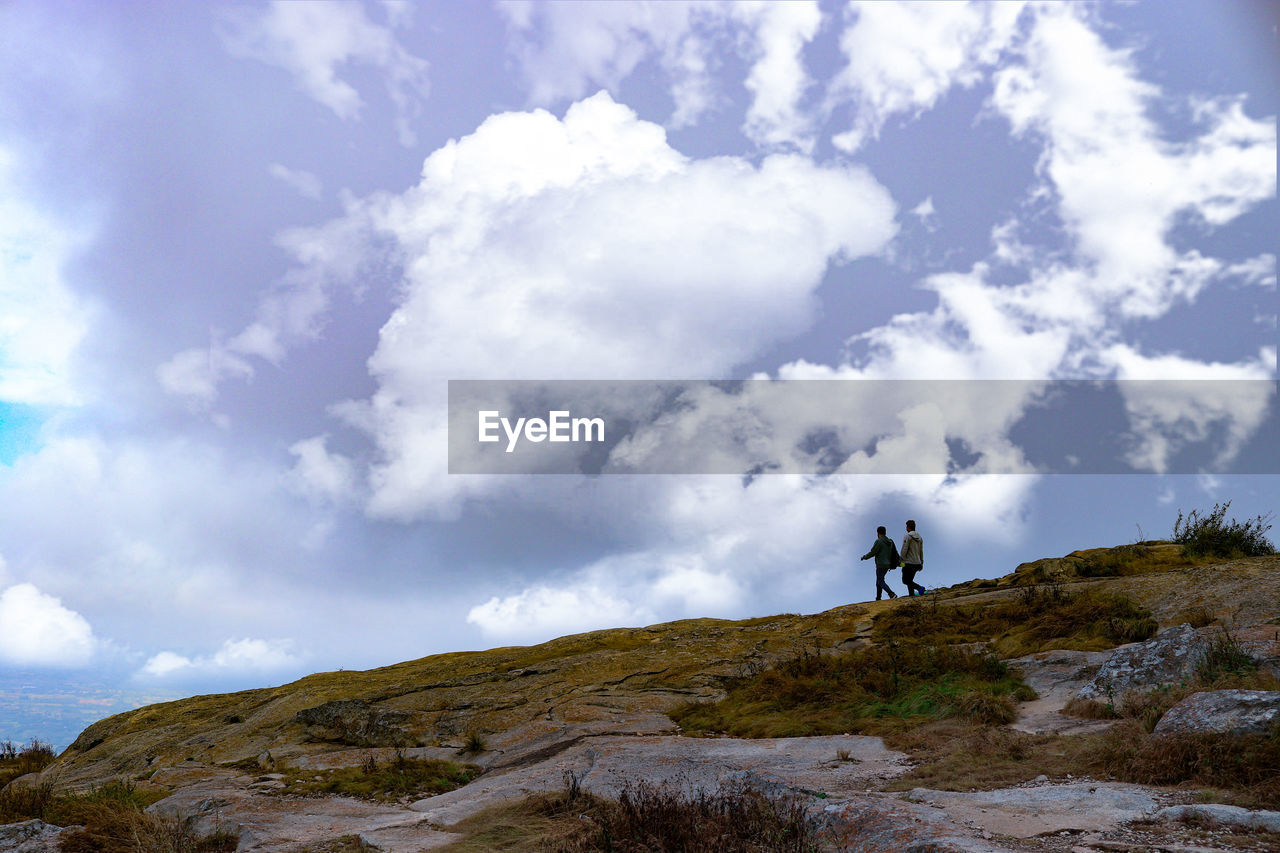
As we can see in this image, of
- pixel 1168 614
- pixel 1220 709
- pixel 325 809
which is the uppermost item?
pixel 1168 614

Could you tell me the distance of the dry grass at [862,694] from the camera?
11539 millimetres

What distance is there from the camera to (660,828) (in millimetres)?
6488

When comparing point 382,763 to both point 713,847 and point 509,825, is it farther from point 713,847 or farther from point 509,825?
point 713,847

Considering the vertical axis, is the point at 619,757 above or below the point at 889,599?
below

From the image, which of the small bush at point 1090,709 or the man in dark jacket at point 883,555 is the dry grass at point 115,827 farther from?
the man in dark jacket at point 883,555

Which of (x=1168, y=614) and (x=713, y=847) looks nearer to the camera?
(x=713, y=847)

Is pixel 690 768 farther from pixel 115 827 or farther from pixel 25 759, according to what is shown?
pixel 25 759

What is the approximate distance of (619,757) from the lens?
10539mm

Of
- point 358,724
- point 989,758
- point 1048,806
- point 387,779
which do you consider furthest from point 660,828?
point 358,724

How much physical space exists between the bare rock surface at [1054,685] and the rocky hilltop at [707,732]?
0.04 meters

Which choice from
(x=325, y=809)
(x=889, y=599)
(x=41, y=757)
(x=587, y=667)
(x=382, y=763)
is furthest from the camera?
(x=41, y=757)

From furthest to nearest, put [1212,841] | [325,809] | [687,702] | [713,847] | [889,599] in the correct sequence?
1. [889,599]
2. [687,702]
3. [325,809]
4. [713,847]
5. [1212,841]

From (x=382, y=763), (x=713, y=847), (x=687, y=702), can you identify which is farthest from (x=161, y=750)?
(x=713, y=847)

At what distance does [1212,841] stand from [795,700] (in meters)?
8.25
